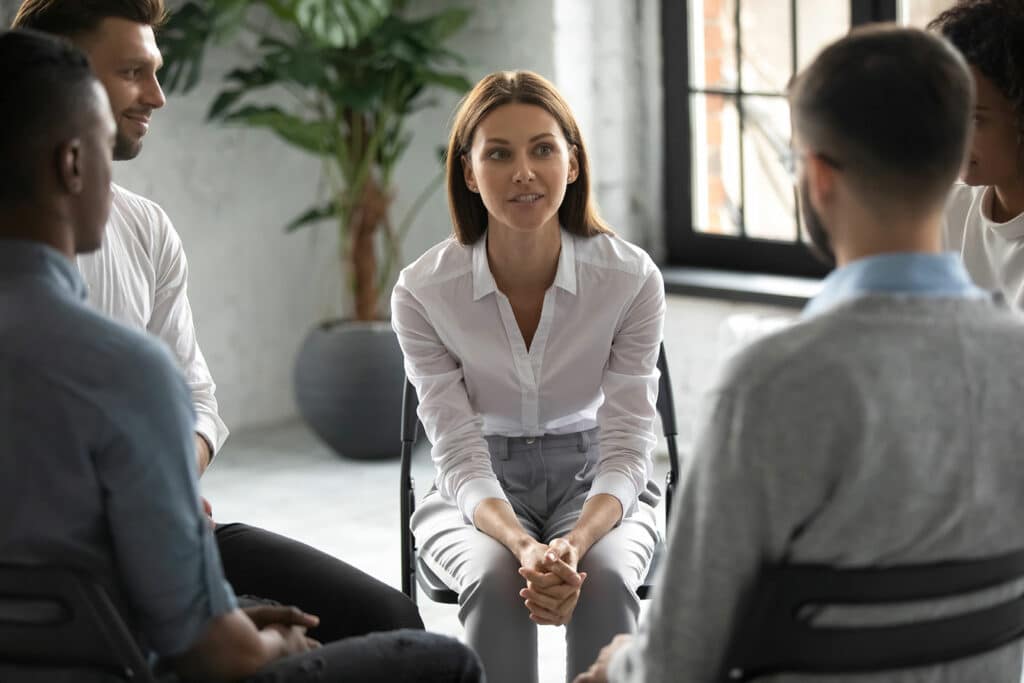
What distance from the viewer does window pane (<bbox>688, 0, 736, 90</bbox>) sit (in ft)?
14.0

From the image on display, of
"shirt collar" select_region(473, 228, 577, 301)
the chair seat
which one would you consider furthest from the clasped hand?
"shirt collar" select_region(473, 228, 577, 301)

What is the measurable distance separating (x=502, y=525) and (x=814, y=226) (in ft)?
3.17

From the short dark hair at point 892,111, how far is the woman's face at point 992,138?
29.1 inches

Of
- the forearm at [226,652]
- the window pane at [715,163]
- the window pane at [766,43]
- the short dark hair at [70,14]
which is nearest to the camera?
the forearm at [226,652]

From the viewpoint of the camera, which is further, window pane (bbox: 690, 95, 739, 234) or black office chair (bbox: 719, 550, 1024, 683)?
window pane (bbox: 690, 95, 739, 234)

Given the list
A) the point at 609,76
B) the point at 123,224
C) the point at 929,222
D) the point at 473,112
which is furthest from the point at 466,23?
the point at 929,222

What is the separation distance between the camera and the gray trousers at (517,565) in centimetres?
213

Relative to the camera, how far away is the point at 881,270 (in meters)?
1.29

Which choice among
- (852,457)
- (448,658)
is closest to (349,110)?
(448,658)

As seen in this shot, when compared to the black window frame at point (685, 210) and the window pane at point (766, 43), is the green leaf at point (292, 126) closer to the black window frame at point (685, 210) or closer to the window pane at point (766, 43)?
the black window frame at point (685, 210)

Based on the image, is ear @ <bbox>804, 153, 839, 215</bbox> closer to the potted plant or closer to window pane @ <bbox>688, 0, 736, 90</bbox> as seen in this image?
the potted plant

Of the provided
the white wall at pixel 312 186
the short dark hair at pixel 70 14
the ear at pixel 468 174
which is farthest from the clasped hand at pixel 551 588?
the white wall at pixel 312 186

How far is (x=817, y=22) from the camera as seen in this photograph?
4.05 m

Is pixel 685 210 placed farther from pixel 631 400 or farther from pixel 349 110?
pixel 631 400
